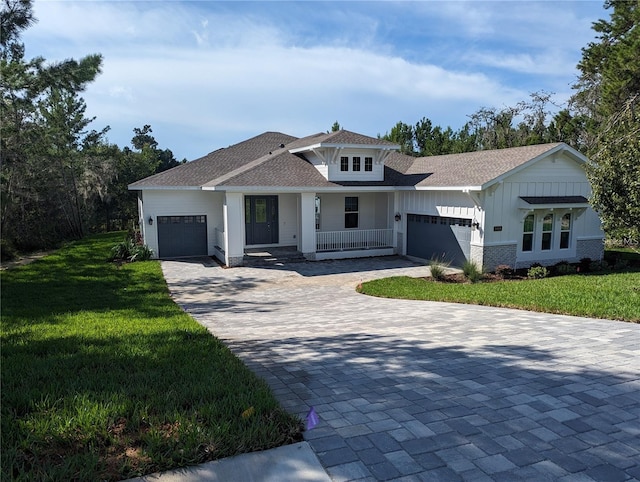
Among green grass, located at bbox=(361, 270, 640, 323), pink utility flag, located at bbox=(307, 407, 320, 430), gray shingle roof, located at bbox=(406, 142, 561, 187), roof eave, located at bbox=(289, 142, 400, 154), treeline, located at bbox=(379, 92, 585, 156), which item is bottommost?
green grass, located at bbox=(361, 270, 640, 323)

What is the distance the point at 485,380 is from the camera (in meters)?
5.06

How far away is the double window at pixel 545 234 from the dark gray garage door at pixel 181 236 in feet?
42.4

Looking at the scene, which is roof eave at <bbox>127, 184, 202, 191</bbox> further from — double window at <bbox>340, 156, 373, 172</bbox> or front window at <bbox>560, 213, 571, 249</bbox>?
front window at <bbox>560, 213, 571, 249</bbox>

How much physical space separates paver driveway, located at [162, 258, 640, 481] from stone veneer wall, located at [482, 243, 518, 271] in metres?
5.94

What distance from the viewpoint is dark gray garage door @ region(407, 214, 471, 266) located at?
15.9 metres

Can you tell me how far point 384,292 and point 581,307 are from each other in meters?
4.68

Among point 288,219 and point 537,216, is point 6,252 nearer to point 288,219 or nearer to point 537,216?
point 288,219

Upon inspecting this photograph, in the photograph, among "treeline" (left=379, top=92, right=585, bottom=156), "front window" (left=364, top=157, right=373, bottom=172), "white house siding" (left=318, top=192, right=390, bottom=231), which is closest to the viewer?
"front window" (left=364, top=157, right=373, bottom=172)

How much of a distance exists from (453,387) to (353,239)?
14.2m

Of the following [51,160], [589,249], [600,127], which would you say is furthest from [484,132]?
[51,160]

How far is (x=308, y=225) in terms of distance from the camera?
17641 millimetres

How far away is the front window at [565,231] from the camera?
55.5 feet

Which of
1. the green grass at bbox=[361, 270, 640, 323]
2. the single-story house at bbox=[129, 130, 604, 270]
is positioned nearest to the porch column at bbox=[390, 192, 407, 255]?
the single-story house at bbox=[129, 130, 604, 270]

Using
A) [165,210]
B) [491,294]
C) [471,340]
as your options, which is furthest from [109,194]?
[471,340]
